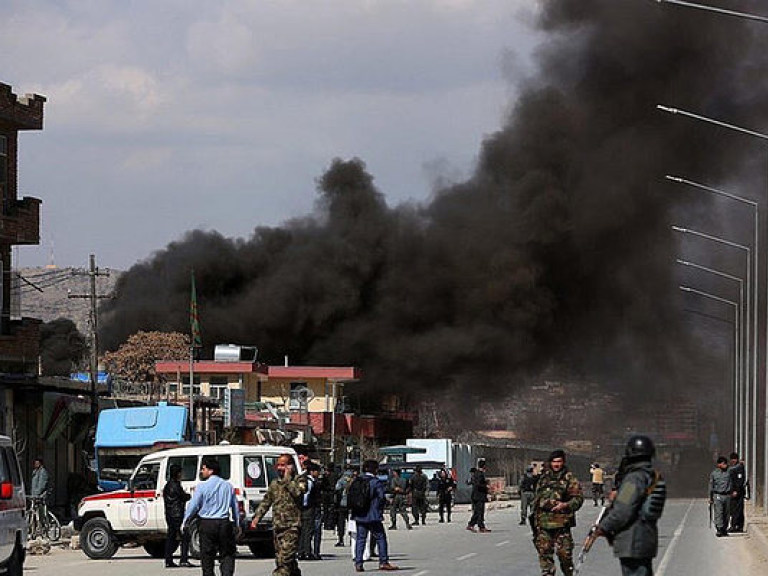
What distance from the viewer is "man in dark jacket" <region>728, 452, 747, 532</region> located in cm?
3494

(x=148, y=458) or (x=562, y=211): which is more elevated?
(x=562, y=211)

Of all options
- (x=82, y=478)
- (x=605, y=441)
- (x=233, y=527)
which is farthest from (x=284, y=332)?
(x=233, y=527)

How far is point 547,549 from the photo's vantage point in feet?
58.9

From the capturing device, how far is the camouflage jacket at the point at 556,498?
17.8m

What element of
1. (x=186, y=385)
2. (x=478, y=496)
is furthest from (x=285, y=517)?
(x=186, y=385)

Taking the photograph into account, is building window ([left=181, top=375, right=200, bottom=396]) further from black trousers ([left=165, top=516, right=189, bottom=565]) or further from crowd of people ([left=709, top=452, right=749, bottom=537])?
black trousers ([left=165, top=516, right=189, bottom=565])

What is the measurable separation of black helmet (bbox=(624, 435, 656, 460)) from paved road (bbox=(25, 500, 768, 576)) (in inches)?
405

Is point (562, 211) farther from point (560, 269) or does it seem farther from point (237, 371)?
point (237, 371)

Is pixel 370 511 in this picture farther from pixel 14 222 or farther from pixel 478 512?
pixel 14 222

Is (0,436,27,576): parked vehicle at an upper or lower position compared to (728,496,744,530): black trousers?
upper

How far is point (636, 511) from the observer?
1250cm

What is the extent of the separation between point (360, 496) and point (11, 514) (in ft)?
21.7

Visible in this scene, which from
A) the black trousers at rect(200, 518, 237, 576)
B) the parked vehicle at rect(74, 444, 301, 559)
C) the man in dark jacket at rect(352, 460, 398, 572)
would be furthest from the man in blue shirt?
the parked vehicle at rect(74, 444, 301, 559)

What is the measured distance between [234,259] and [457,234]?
13428 millimetres
